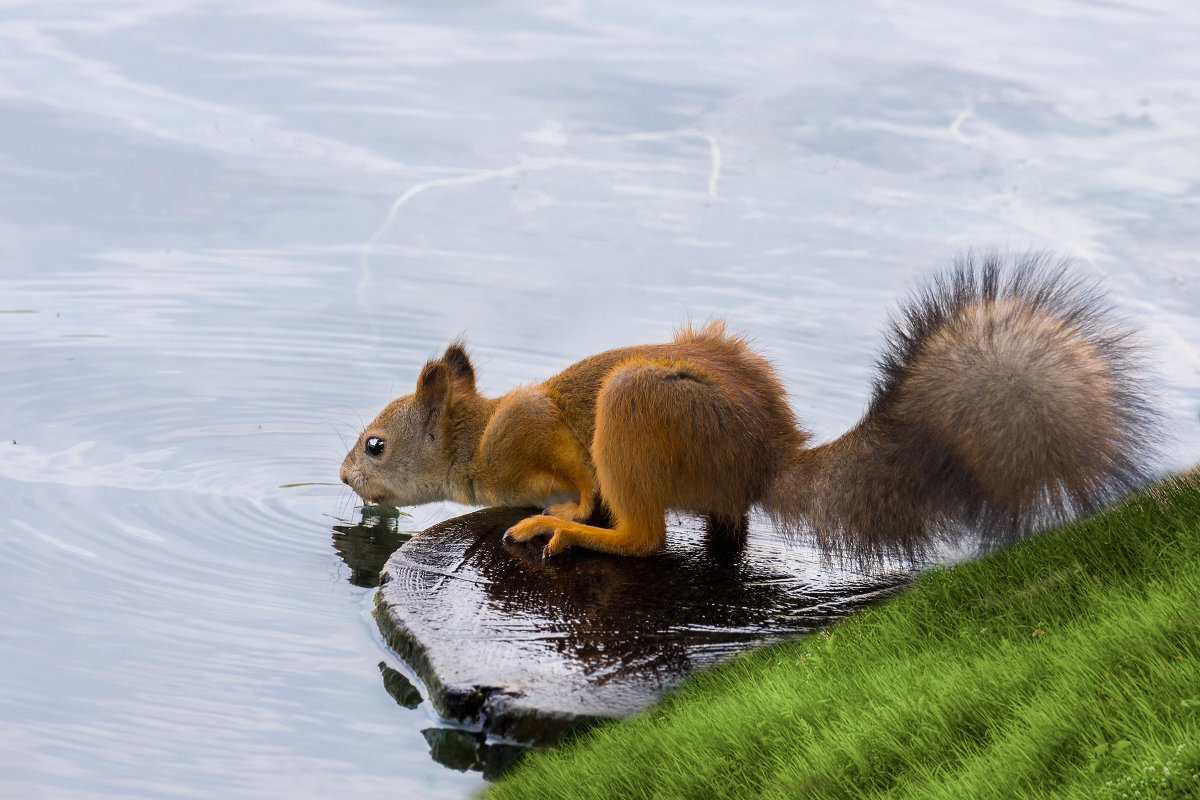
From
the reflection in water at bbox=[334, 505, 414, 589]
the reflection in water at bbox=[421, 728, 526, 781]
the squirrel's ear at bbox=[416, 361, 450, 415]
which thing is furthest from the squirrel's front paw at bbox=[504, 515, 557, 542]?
the reflection in water at bbox=[421, 728, 526, 781]

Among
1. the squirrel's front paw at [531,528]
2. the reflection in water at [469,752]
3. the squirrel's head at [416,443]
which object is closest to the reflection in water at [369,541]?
the squirrel's head at [416,443]

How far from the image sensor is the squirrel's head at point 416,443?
197 inches

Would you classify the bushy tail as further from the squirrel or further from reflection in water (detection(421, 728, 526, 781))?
reflection in water (detection(421, 728, 526, 781))

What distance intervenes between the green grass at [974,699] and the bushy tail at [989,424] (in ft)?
0.59

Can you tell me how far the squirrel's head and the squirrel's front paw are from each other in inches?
23.0

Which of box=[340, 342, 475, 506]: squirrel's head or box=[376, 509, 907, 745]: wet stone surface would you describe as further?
box=[340, 342, 475, 506]: squirrel's head

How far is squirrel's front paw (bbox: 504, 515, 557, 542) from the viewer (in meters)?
4.48

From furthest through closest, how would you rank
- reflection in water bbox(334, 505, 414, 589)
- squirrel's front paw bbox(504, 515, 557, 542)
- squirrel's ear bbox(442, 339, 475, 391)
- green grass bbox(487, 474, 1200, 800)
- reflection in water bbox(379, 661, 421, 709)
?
squirrel's ear bbox(442, 339, 475, 391) → reflection in water bbox(334, 505, 414, 589) → squirrel's front paw bbox(504, 515, 557, 542) → reflection in water bbox(379, 661, 421, 709) → green grass bbox(487, 474, 1200, 800)

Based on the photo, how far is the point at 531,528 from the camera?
4.50 metres

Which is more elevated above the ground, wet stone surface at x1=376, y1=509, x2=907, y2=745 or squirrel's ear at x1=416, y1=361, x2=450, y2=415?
squirrel's ear at x1=416, y1=361, x2=450, y2=415

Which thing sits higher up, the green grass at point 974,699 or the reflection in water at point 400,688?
the green grass at point 974,699

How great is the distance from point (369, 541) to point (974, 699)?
2.91 meters

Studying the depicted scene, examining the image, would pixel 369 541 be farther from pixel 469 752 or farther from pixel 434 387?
pixel 469 752

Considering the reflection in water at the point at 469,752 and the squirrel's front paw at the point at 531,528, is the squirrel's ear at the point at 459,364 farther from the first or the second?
the reflection in water at the point at 469,752
